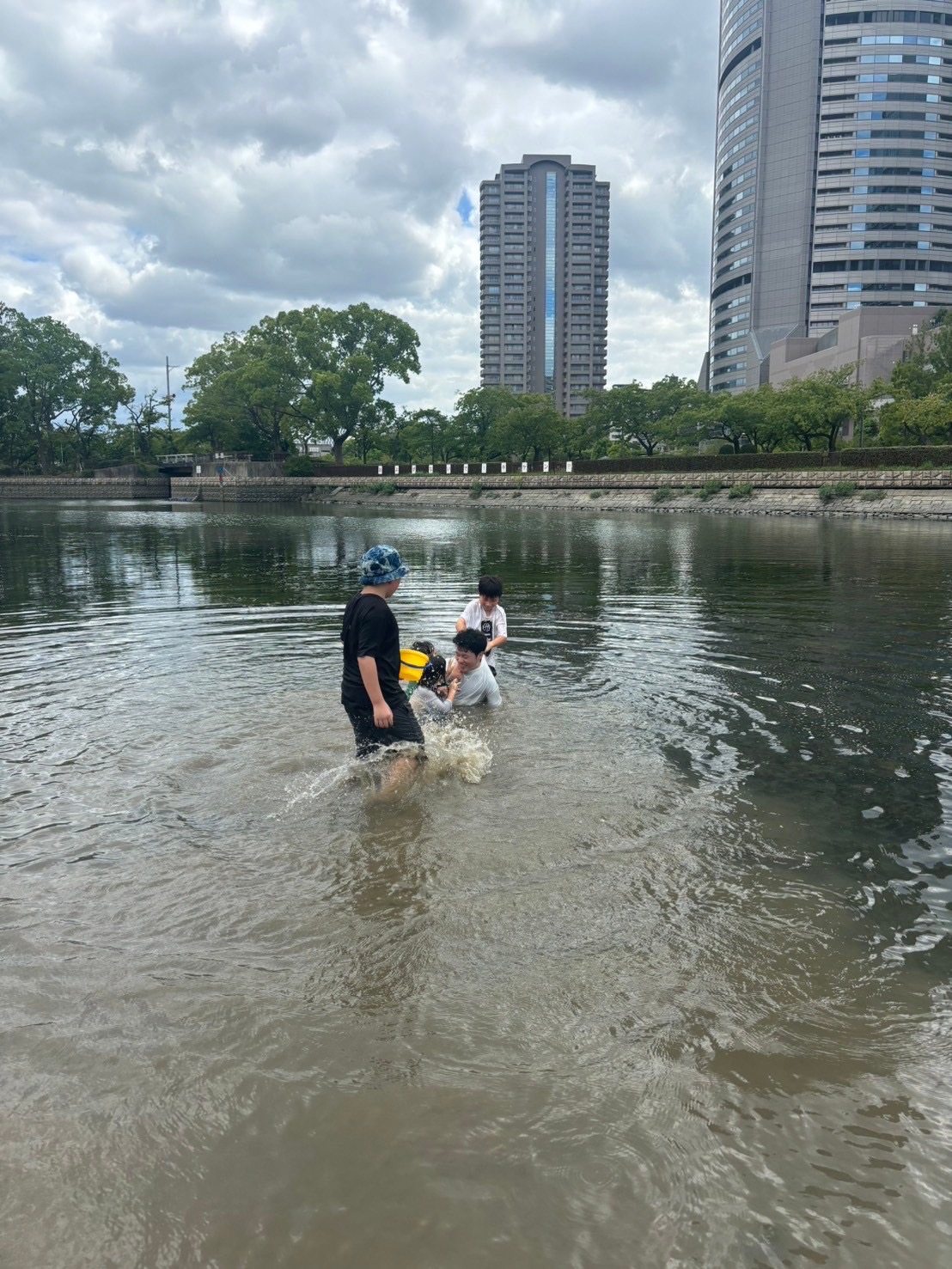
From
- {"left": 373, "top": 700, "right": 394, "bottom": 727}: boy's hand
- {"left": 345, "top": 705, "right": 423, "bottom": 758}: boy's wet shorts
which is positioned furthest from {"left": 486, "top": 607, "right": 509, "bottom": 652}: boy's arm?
{"left": 373, "top": 700, "right": 394, "bottom": 727}: boy's hand

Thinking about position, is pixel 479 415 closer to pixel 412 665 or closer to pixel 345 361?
pixel 345 361

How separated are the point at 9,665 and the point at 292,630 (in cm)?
439

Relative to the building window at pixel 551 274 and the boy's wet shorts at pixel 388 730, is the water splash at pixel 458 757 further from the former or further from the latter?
the building window at pixel 551 274

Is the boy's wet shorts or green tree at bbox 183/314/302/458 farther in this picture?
green tree at bbox 183/314/302/458

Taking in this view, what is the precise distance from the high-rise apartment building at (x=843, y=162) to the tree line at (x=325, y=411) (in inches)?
1607

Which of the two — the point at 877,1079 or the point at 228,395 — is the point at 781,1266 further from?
the point at 228,395

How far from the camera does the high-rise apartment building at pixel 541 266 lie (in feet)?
582

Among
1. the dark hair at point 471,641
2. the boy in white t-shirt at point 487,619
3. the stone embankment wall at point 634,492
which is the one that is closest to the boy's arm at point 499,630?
the boy in white t-shirt at point 487,619

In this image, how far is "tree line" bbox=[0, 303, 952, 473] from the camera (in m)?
73.8

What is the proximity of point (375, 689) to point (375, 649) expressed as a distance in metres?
0.29

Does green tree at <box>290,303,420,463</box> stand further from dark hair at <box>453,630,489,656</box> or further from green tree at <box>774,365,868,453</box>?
dark hair at <box>453,630,489,656</box>

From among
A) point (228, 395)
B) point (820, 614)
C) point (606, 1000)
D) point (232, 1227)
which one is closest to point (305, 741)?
point (606, 1000)

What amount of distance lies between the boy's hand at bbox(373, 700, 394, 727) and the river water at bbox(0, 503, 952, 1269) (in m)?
0.83

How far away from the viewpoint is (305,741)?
7.81 meters
